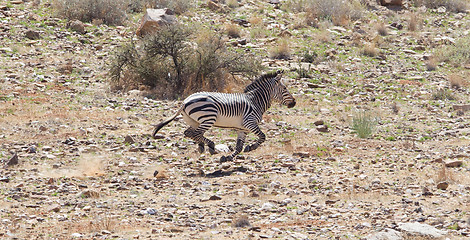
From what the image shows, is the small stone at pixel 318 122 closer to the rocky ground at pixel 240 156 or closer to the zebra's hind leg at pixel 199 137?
the rocky ground at pixel 240 156

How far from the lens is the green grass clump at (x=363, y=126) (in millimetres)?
16484

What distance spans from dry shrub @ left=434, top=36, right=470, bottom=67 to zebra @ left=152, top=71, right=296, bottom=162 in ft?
37.8

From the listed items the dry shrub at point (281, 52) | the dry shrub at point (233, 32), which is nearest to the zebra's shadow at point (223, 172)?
the dry shrub at point (281, 52)

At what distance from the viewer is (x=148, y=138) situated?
15.2 metres

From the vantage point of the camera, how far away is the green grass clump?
54.1 ft

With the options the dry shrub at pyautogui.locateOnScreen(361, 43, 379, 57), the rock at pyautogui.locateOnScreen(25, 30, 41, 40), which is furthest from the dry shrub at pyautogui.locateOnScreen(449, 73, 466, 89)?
the rock at pyautogui.locateOnScreen(25, 30, 41, 40)

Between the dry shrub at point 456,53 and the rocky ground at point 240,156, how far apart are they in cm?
43

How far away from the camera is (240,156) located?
14250mm

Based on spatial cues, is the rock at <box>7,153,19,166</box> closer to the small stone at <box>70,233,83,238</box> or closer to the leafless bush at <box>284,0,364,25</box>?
the small stone at <box>70,233,83,238</box>

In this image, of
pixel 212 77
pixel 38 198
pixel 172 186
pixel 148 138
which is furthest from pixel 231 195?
pixel 212 77

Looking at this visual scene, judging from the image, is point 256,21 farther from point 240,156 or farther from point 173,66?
point 240,156

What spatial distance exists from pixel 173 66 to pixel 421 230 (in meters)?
13.0

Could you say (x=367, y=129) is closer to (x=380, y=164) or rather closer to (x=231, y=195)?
(x=380, y=164)

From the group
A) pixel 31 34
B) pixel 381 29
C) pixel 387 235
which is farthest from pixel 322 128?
pixel 381 29
